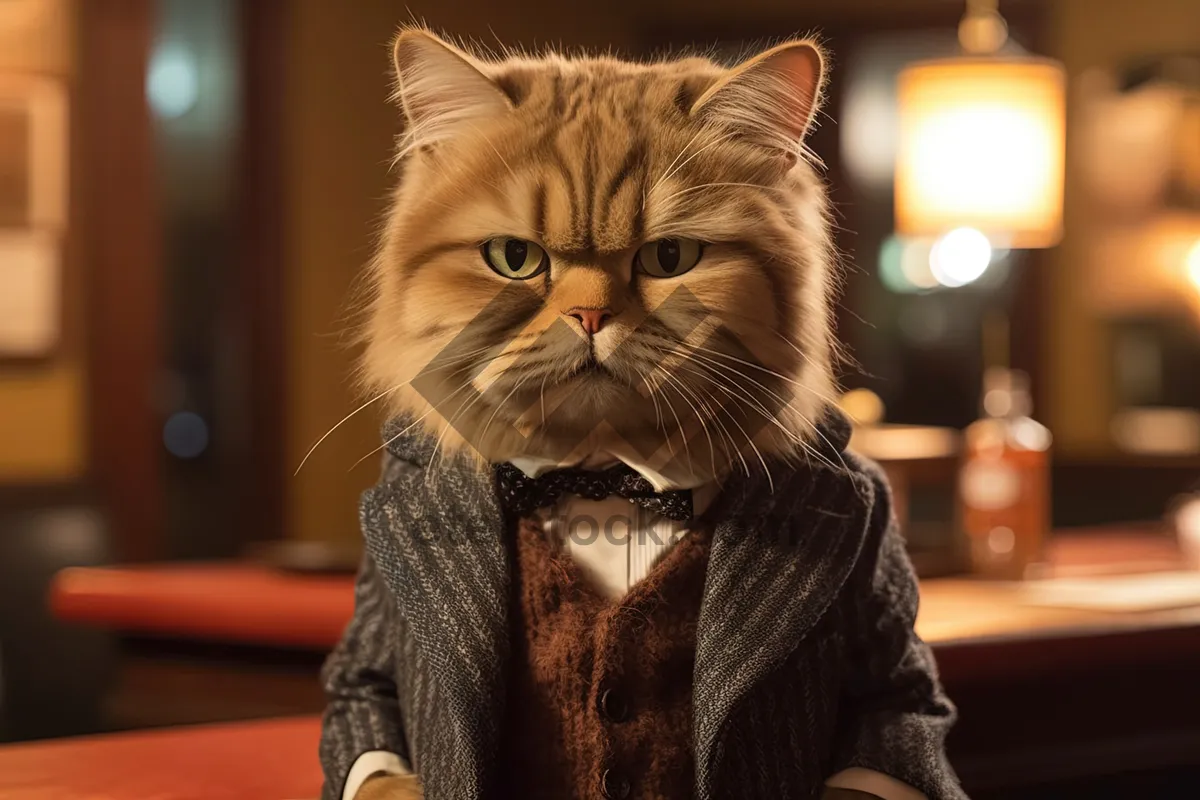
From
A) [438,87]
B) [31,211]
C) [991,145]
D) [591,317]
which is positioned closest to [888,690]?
[591,317]

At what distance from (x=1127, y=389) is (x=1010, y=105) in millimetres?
2284

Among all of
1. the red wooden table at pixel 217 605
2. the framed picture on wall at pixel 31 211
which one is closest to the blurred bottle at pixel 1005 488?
the red wooden table at pixel 217 605

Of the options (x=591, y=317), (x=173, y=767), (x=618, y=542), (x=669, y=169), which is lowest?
(x=173, y=767)

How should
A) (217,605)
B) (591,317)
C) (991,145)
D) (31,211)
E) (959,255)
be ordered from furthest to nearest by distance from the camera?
(31,211) → (959,255) → (991,145) → (217,605) → (591,317)

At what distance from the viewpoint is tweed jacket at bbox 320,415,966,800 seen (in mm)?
817

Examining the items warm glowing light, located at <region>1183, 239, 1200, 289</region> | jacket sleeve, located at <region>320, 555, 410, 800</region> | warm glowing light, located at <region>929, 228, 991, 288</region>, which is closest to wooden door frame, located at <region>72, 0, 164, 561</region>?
warm glowing light, located at <region>929, 228, 991, 288</region>

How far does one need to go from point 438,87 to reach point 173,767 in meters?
0.61

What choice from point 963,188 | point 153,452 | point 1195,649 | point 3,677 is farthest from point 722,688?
point 153,452

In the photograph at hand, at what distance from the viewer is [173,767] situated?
1062 millimetres

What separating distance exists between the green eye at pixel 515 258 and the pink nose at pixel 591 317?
54mm

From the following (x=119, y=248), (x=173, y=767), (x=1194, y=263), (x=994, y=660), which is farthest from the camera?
(x=1194, y=263)

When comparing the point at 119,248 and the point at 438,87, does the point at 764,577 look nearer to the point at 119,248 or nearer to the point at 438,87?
the point at 438,87

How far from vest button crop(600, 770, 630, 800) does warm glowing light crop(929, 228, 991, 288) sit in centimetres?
154

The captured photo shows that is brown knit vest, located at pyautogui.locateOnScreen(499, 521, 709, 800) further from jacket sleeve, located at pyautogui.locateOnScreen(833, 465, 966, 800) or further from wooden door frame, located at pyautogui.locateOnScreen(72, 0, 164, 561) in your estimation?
wooden door frame, located at pyautogui.locateOnScreen(72, 0, 164, 561)
